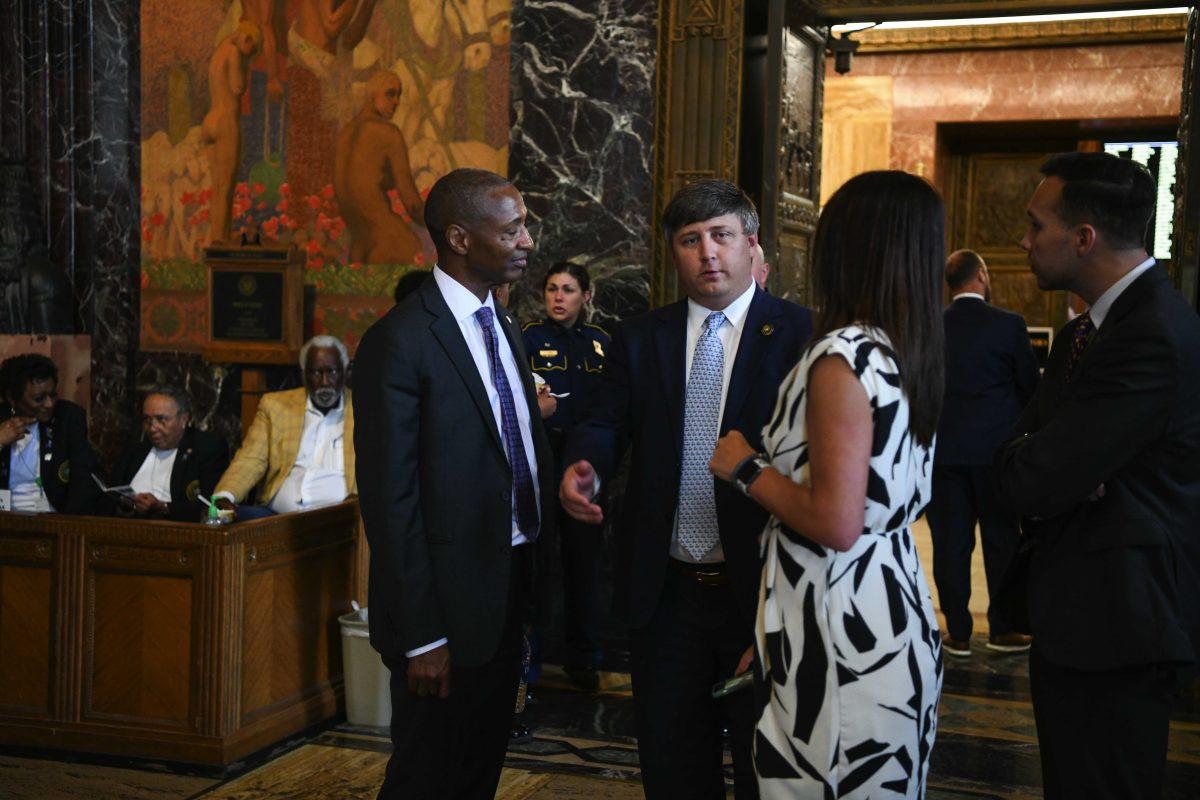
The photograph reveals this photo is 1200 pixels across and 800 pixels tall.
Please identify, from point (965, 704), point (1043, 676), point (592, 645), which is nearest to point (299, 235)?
point (592, 645)

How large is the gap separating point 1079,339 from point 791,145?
414 cm

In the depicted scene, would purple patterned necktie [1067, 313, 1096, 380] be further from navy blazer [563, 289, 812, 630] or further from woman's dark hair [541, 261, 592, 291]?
woman's dark hair [541, 261, 592, 291]

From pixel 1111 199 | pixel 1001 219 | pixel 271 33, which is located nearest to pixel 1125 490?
pixel 1111 199

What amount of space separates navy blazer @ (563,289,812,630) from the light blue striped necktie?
23 mm

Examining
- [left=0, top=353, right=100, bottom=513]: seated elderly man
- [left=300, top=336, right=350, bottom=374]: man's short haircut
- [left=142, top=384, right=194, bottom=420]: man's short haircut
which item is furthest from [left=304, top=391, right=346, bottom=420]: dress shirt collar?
[left=0, top=353, right=100, bottom=513]: seated elderly man

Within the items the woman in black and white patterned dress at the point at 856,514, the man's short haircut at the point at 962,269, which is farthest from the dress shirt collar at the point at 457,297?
the man's short haircut at the point at 962,269

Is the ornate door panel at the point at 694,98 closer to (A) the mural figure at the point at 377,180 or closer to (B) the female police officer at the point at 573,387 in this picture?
(B) the female police officer at the point at 573,387

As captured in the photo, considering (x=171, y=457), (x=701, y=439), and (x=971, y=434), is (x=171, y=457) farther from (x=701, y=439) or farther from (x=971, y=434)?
(x=971, y=434)

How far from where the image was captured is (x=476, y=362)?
3.02 m

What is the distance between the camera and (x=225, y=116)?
299 inches

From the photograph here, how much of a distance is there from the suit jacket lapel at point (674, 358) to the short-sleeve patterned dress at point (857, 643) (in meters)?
0.67

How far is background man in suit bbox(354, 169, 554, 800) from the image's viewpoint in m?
2.83

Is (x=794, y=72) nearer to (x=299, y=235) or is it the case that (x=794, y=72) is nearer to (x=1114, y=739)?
(x=299, y=235)

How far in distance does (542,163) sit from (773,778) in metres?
5.05
